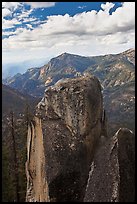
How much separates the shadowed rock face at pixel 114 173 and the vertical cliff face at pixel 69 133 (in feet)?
2.30

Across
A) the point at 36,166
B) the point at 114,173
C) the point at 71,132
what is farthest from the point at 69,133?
the point at 114,173

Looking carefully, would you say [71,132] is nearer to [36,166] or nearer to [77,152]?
[77,152]

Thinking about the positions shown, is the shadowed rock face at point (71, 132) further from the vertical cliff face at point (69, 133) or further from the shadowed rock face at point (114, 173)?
the shadowed rock face at point (114, 173)

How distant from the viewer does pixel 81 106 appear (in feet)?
63.7

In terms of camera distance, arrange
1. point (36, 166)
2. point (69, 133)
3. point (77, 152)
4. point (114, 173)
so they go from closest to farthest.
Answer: point (114, 173) < point (77, 152) < point (69, 133) < point (36, 166)

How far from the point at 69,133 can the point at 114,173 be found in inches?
141

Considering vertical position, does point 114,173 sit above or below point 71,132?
below

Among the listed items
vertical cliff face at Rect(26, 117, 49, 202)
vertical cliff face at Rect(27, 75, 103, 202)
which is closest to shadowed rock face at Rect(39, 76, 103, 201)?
vertical cliff face at Rect(27, 75, 103, 202)

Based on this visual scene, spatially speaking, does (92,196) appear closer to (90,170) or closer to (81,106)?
(90,170)

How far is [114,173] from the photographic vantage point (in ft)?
57.6

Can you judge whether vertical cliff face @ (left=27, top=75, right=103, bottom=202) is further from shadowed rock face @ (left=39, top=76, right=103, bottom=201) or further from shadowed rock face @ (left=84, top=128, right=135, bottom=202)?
shadowed rock face @ (left=84, top=128, right=135, bottom=202)

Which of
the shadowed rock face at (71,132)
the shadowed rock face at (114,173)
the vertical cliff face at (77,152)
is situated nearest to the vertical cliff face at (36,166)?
the vertical cliff face at (77,152)

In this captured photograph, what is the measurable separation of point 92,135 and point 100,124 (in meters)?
1.43

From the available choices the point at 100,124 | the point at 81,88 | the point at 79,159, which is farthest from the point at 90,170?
the point at 81,88
